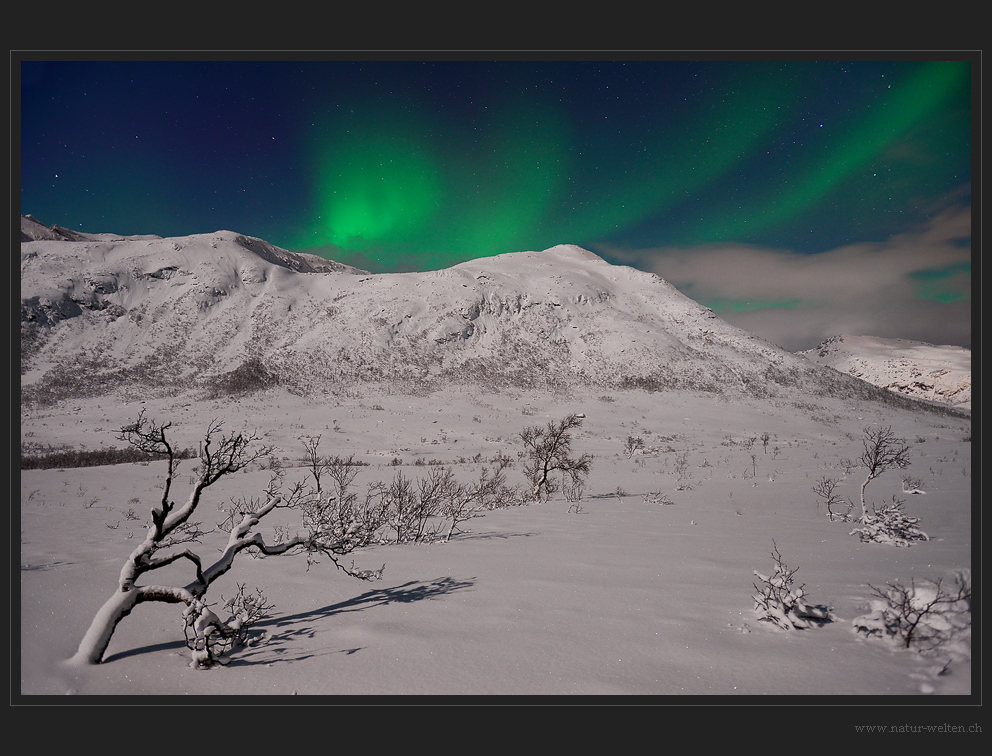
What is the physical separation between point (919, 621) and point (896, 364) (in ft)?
399

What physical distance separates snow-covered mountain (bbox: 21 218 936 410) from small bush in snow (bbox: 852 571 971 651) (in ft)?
133

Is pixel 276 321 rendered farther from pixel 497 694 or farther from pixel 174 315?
pixel 497 694

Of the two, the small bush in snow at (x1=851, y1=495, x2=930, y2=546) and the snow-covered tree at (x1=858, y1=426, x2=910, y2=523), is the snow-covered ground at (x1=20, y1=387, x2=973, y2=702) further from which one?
the snow-covered tree at (x1=858, y1=426, x2=910, y2=523)

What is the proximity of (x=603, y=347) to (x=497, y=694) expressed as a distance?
171 ft

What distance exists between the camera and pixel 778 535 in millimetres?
5992

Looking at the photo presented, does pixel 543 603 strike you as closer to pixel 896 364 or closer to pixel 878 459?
pixel 878 459

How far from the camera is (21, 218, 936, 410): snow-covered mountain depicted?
135 ft

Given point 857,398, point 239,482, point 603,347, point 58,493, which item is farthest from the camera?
point 603,347

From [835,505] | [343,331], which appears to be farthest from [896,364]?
[835,505]

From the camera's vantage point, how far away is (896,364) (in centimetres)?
9106

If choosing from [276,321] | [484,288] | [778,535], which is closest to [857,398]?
[484,288]

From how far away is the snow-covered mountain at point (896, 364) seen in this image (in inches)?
2620

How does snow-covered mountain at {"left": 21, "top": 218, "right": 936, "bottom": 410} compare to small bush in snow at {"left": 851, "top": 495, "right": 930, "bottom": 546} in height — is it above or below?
above

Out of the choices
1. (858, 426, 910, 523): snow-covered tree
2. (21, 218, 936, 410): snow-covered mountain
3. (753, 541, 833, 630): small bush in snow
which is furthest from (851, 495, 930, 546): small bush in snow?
(21, 218, 936, 410): snow-covered mountain
